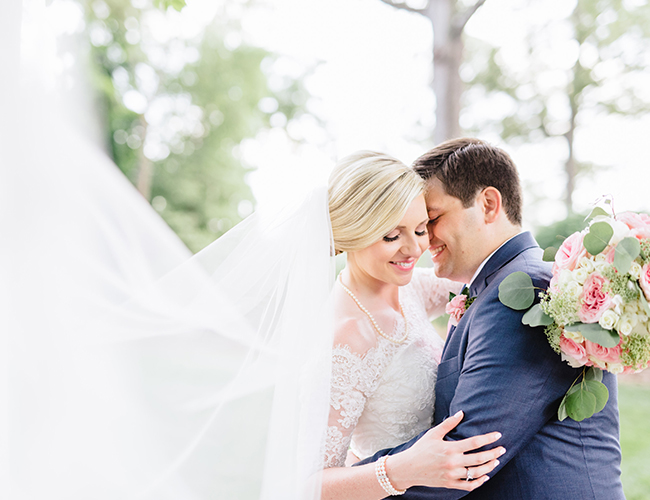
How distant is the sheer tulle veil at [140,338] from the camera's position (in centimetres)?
146

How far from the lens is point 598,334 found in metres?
1.65

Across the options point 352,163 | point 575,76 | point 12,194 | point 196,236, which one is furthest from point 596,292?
point 196,236

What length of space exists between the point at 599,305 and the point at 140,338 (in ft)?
5.19

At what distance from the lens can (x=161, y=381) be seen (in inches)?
74.3

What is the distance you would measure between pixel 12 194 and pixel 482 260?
1.96 metres

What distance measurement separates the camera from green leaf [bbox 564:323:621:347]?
1642mm

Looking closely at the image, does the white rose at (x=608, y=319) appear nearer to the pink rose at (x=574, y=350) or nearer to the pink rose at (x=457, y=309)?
the pink rose at (x=574, y=350)

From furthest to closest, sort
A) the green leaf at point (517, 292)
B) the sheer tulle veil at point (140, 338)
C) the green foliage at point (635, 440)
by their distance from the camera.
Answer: the green foliage at point (635, 440) → the green leaf at point (517, 292) → the sheer tulle veil at point (140, 338)

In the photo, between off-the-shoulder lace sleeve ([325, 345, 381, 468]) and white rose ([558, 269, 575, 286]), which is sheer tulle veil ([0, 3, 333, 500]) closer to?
off-the-shoulder lace sleeve ([325, 345, 381, 468])

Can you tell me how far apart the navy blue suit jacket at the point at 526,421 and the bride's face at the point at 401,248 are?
49cm

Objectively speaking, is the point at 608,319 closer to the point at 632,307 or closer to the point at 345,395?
the point at 632,307

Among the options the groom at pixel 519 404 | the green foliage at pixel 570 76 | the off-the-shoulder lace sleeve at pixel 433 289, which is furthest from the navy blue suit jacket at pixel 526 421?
the green foliage at pixel 570 76

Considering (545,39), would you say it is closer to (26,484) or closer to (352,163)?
(352,163)

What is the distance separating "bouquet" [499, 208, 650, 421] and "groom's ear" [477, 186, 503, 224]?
65 cm
